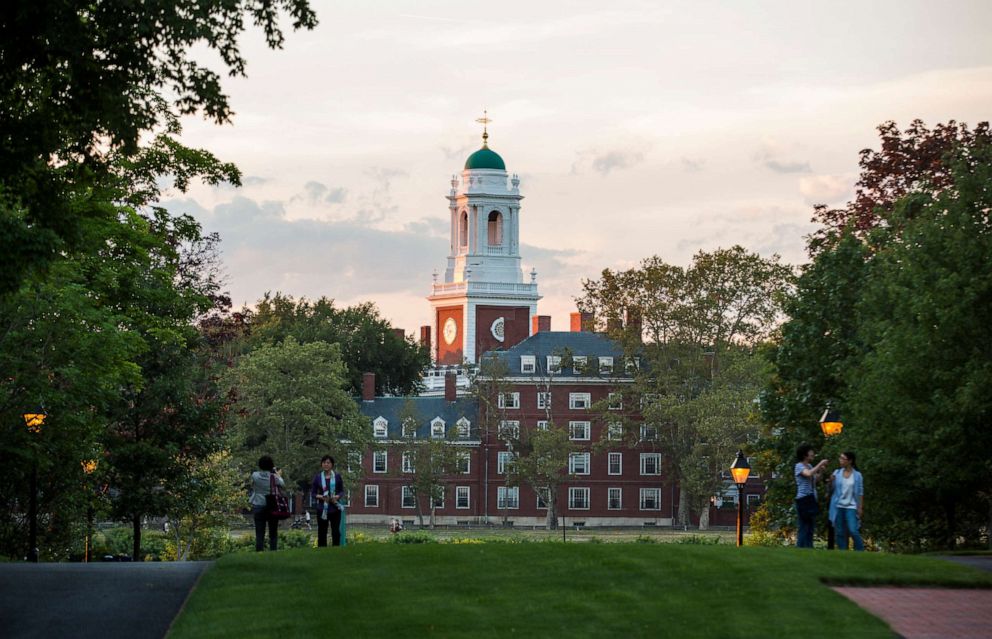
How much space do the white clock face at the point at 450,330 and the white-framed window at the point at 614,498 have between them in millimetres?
34951

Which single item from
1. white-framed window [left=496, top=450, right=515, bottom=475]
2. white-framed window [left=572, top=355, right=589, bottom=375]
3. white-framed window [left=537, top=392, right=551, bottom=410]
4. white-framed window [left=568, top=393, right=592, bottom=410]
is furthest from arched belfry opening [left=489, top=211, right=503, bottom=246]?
white-framed window [left=496, top=450, right=515, bottom=475]

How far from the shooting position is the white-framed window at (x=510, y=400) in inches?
4242

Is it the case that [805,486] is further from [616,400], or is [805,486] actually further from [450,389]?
[450,389]

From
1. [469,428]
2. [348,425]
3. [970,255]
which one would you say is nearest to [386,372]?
[469,428]

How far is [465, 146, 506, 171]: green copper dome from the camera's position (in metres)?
138

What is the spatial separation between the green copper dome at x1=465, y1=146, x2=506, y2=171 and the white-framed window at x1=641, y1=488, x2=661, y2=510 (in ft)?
127

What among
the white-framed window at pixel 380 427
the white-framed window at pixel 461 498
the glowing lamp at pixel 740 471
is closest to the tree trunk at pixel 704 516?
the white-framed window at pixel 461 498

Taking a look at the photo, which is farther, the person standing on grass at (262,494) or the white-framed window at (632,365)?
the white-framed window at (632,365)

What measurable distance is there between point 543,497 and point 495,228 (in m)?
43.6

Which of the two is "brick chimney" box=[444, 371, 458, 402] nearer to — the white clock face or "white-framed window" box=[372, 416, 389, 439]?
"white-framed window" box=[372, 416, 389, 439]

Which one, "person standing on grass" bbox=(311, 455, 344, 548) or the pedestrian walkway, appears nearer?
the pedestrian walkway

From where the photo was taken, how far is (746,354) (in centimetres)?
9350

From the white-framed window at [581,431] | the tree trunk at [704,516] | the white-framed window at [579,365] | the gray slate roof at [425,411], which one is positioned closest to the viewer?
the tree trunk at [704,516]

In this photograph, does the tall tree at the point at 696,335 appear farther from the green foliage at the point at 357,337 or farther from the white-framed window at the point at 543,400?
the green foliage at the point at 357,337
